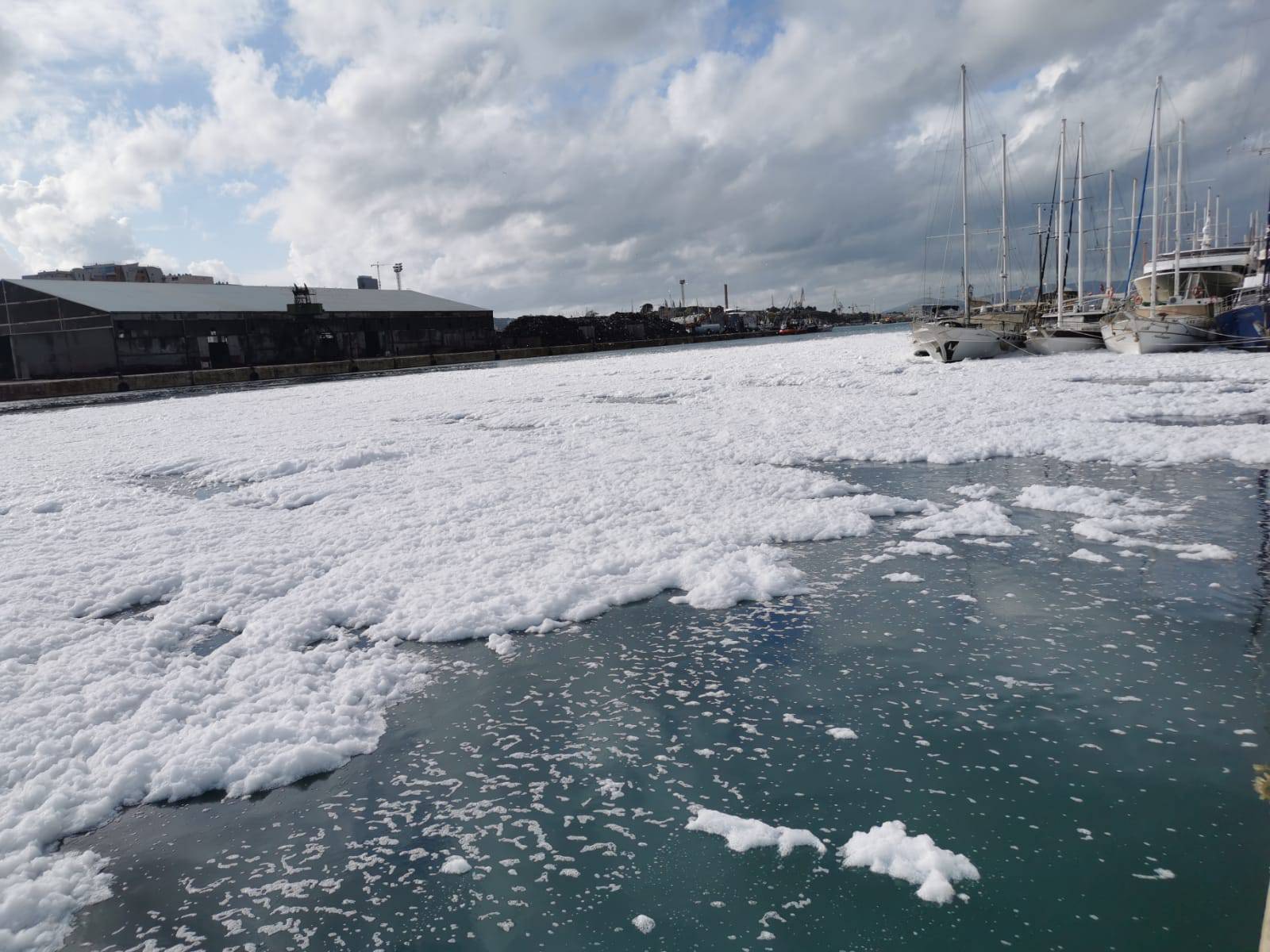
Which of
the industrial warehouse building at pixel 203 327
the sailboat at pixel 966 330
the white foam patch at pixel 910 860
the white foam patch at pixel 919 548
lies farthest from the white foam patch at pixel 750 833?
the industrial warehouse building at pixel 203 327

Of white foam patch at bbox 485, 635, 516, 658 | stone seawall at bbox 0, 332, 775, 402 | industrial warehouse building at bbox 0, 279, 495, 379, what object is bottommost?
white foam patch at bbox 485, 635, 516, 658

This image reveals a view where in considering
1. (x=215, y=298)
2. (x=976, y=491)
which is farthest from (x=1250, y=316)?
Result: (x=215, y=298)

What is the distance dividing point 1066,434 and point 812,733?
9876 mm

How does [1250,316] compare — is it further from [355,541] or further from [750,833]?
[750,833]

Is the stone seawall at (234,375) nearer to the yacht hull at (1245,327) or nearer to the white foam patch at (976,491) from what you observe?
the white foam patch at (976,491)

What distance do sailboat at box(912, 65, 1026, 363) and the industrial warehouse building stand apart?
35.7 m

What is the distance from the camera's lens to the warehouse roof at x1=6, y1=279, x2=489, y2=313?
42.5m

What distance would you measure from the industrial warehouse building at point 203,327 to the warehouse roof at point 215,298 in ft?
0.32

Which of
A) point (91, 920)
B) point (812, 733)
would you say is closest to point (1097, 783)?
point (812, 733)

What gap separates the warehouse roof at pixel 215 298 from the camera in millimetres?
42531

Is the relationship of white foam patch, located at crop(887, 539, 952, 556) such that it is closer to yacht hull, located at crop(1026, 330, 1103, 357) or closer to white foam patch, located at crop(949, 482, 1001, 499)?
white foam patch, located at crop(949, 482, 1001, 499)

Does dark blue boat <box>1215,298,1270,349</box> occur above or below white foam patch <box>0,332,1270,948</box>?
above

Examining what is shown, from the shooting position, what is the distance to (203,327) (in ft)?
149

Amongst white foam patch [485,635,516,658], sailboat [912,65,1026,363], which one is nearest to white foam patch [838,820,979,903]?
white foam patch [485,635,516,658]
